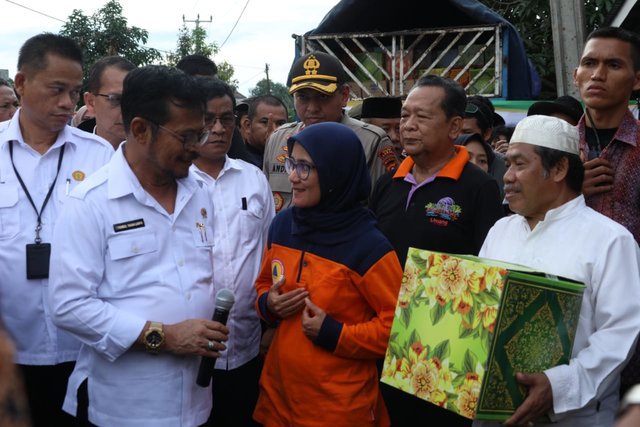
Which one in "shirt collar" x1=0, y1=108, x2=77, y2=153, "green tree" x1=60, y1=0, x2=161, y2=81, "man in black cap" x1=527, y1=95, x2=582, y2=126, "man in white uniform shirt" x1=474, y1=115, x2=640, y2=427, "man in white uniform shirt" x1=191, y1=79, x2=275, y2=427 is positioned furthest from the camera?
"green tree" x1=60, y1=0, x2=161, y2=81

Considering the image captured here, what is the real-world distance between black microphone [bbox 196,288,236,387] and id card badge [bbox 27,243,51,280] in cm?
91

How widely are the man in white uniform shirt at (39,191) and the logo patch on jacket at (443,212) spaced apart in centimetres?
168

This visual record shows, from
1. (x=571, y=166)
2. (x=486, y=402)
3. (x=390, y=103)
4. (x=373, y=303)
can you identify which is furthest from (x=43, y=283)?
(x=390, y=103)

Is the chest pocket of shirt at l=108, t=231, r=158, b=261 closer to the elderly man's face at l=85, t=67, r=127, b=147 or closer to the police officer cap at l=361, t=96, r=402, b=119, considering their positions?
the elderly man's face at l=85, t=67, r=127, b=147

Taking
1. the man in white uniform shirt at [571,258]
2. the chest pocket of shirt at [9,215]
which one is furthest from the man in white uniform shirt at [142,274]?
the man in white uniform shirt at [571,258]

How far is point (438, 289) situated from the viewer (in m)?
2.76

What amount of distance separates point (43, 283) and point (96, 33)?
19.2 metres

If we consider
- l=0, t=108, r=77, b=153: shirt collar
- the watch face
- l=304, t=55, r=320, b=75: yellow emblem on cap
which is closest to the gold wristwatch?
the watch face

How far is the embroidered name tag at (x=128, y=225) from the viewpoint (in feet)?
9.38

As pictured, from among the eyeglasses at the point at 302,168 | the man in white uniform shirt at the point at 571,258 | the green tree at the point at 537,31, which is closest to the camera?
Result: the man in white uniform shirt at the point at 571,258

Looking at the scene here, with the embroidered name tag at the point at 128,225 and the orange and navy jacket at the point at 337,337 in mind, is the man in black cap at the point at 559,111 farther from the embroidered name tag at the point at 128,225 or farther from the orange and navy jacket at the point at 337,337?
the embroidered name tag at the point at 128,225

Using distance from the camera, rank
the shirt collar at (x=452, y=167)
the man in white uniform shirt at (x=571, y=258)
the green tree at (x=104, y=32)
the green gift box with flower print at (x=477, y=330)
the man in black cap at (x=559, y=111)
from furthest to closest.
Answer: the green tree at (x=104, y=32) < the man in black cap at (x=559, y=111) < the shirt collar at (x=452, y=167) < the man in white uniform shirt at (x=571, y=258) < the green gift box with flower print at (x=477, y=330)

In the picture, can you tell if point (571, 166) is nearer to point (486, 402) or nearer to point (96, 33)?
point (486, 402)

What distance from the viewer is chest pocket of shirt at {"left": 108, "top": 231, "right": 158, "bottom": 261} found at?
283cm
